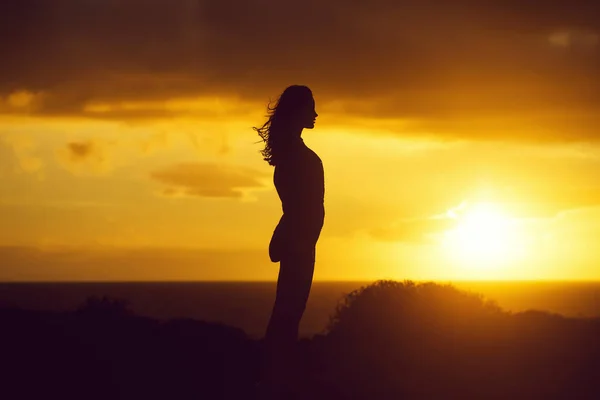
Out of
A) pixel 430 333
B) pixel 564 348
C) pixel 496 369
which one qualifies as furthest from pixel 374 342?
pixel 564 348

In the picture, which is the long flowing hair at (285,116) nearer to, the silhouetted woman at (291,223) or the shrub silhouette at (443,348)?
the silhouetted woman at (291,223)

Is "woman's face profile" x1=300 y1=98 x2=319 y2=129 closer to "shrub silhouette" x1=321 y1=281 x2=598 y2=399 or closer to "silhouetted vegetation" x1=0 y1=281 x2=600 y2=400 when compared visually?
"silhouetted vegetation" x1=0 y1=281 x2=600 y2=400

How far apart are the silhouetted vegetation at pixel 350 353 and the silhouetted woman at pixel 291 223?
1569mm

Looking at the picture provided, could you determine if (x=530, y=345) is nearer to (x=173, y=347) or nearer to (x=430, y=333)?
(x=430, y=333)

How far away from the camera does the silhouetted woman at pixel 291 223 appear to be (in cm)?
1437

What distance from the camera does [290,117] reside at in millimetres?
14484

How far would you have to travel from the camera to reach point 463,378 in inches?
727

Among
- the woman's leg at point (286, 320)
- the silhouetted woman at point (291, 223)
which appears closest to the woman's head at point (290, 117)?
the silhouetted woman at point (291, 223)

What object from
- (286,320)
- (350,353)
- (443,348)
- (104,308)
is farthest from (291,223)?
(104,308)

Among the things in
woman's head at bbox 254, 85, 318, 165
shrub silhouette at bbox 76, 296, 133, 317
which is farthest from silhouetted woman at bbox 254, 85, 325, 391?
shrub silhouette at bbox 76, 296, 133, 317

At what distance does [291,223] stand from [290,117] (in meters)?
1.50

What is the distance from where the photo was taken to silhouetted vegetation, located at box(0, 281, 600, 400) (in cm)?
1773

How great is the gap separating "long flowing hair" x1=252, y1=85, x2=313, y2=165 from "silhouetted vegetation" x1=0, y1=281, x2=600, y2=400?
377 centimetres

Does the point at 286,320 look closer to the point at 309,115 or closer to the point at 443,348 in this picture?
the point at 309,115
